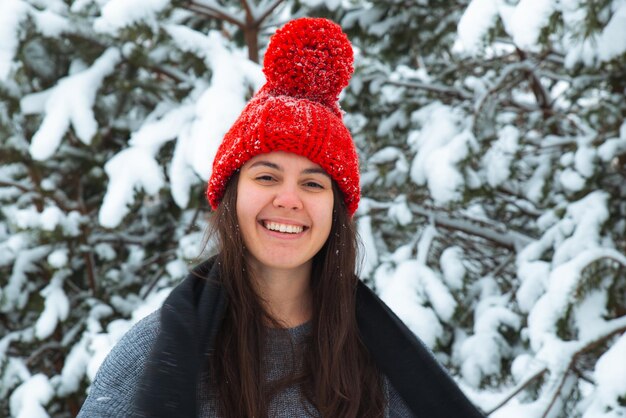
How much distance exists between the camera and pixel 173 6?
3156mm

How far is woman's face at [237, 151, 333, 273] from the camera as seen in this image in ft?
5.61

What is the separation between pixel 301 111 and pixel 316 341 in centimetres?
72

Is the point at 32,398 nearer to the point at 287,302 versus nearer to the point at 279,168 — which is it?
the point at 287,302

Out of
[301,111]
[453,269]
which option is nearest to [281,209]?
[301,111]

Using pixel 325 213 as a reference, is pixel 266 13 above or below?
above

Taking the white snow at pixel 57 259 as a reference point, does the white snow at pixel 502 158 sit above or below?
above

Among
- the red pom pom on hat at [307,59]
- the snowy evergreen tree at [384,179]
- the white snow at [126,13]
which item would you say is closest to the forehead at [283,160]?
the red pom pom on hat at [307,59]

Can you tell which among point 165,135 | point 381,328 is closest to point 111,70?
point 165,135

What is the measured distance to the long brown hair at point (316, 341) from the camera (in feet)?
5.47

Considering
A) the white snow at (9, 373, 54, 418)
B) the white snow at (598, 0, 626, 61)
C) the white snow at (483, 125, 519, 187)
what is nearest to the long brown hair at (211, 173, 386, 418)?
the white snow at (598, 0, 626, 61)

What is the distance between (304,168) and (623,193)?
2.42 meters

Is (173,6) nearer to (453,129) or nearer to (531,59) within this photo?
(453,129)

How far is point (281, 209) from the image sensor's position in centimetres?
171

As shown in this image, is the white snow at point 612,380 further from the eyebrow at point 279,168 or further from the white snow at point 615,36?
the eyebrow at point 279,168
